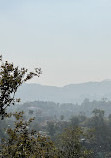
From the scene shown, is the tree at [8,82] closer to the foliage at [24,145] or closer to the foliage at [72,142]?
the foliage at [24,145]

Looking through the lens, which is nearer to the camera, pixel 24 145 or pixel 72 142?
pixel 24 145

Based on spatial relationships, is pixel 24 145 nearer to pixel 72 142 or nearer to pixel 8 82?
pixel 8 82

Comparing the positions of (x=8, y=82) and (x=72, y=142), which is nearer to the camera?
(x=8, y=82)

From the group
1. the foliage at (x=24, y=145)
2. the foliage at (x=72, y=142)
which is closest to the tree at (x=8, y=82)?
the foliage at (x=24, y=145)

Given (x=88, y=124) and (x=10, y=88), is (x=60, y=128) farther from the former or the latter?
(x=10, y=88)

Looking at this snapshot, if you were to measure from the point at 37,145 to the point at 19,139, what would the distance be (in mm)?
1102

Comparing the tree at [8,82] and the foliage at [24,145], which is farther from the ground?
the tree at [8,82]

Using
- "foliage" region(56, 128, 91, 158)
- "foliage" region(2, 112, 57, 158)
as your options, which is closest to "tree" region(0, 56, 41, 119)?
"foliage" region(2, 112, 57, 158)

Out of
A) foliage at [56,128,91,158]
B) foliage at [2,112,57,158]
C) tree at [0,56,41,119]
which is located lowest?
foliage at [56,128,91,158]

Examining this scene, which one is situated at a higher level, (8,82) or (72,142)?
(8,82)

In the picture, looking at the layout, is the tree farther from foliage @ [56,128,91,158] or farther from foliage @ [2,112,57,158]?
foliage @ [56,128,91,158]

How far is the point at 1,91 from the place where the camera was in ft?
37.2

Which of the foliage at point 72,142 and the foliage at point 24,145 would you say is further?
the foliage at point 72,142

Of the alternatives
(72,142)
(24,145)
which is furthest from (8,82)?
(72,142)
